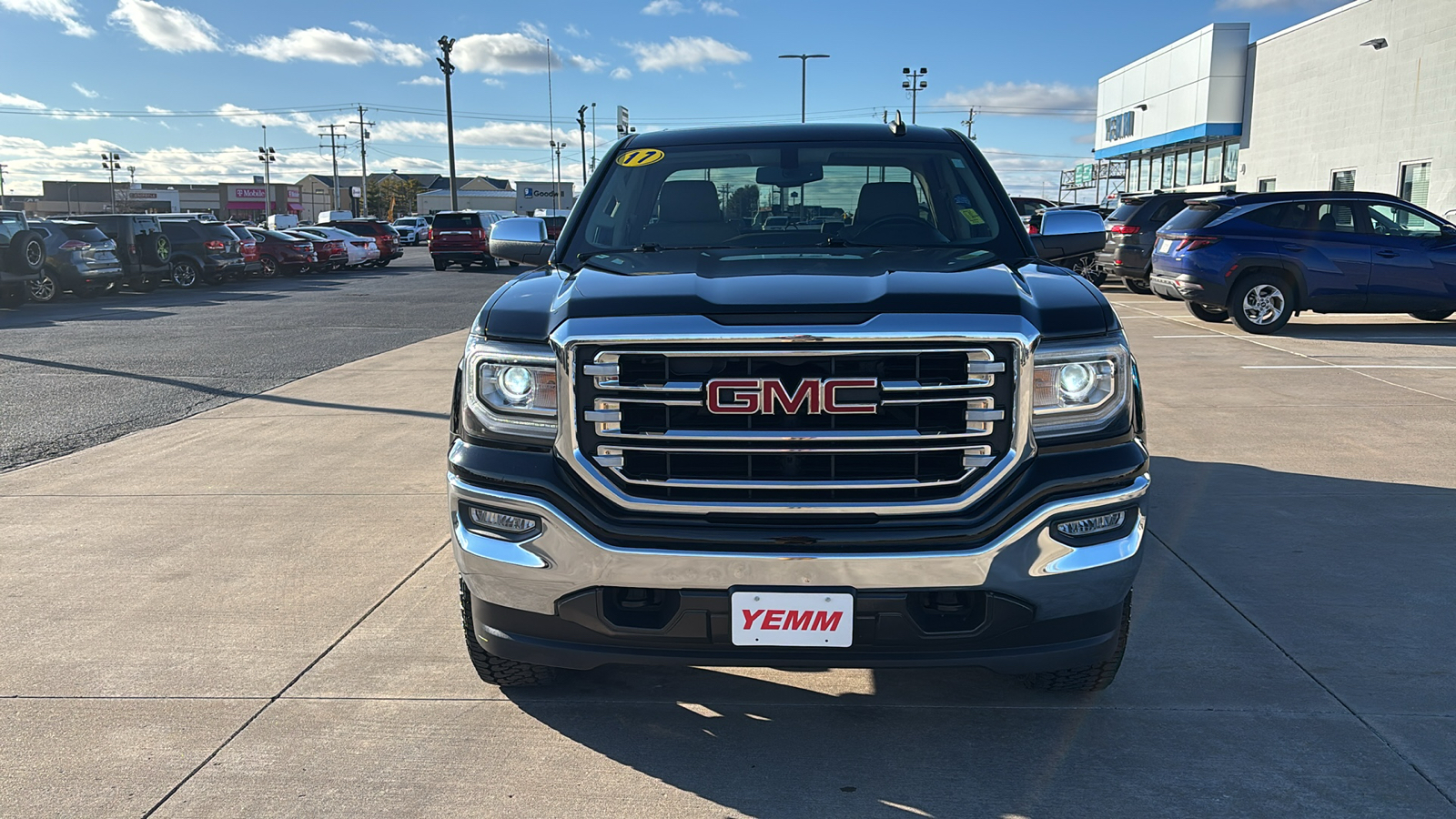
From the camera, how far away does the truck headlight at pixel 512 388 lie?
3145 mm

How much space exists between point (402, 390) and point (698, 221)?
641 centimetres

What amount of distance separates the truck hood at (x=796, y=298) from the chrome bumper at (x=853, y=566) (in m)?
0.51

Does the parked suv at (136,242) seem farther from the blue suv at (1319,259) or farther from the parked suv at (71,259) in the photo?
the blue suv at (1319,259)

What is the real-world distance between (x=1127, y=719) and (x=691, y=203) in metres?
2.46

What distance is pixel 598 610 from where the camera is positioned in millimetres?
3057

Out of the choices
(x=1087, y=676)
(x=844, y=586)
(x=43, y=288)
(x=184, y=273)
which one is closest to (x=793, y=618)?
(x=844, y=586)

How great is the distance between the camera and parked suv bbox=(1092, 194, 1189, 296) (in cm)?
1859

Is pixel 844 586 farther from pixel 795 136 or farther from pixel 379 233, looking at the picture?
pixel 379 233

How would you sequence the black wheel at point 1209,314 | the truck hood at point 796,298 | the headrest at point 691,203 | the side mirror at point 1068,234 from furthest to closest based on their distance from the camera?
1. the black wheel at point 1209,314
2. the side mirror at point 1068,234
3. the headrest at point 691,203
4. the truck hood at point 796,298

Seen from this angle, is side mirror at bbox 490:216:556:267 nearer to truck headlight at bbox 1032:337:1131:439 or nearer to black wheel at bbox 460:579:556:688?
black wheel at bbox 460:579:556:688

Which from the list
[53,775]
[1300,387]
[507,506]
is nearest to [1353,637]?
A: [507,506]

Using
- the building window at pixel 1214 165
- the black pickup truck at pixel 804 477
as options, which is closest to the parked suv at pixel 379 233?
the building window at pixel 1214 165

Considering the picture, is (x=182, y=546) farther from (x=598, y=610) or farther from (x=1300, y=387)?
(x=1300, y=387)

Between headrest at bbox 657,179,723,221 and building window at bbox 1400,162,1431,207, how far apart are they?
25.6m
